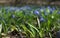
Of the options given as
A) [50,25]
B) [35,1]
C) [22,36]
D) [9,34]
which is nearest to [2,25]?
[9,34]

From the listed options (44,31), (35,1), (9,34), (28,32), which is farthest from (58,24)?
(35,1)

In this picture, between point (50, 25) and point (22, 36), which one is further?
point (50, 25)

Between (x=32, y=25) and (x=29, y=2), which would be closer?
(x=32, y=25)

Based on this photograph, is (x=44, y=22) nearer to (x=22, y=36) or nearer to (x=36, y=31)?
(x=36, y=31)

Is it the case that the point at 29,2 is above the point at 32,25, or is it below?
below

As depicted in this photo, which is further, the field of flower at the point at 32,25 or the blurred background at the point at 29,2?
the blurred background at the point at 29,2

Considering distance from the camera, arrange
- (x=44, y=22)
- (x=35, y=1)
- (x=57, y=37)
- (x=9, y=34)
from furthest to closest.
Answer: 1. (x=35, y=1)
2. (x=44, y=22)
3. (x=9, y=34)
4. (x=57, y=37)

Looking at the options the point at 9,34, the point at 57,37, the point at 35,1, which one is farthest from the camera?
the point at 35,1

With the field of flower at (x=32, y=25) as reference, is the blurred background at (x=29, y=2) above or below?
below

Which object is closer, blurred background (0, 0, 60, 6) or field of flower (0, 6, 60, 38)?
field of flower (0, 6, 60, 38)

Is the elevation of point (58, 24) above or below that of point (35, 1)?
above

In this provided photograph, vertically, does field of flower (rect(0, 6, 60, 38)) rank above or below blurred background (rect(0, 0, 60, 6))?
above
